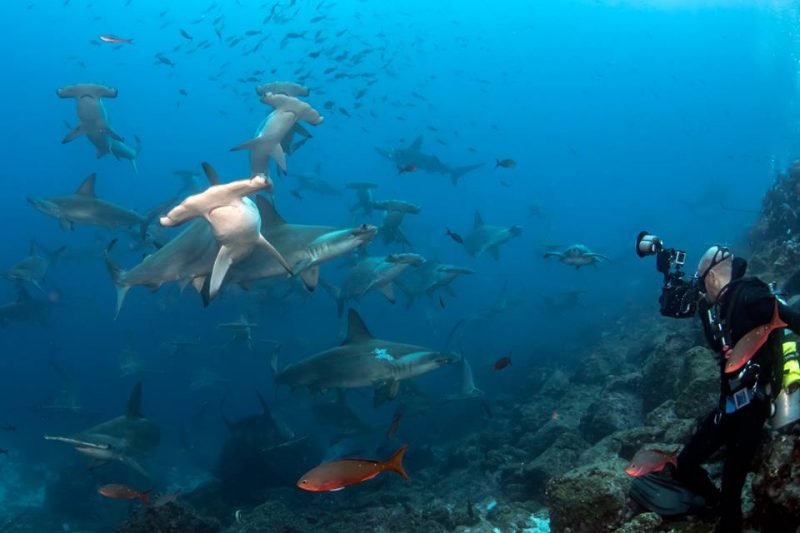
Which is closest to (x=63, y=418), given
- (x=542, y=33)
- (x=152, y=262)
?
(x=152, y=262)

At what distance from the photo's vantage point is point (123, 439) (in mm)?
8695

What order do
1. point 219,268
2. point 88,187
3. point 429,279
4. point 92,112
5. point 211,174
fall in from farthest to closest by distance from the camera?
1. point 429,279
2. point 88,187
3. point 92,112
4. point 219,268
5. point 211,174

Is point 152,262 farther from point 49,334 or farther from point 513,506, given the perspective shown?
point 49,334

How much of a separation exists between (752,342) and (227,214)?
16.5ft

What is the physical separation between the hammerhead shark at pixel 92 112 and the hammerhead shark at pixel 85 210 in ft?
3.97

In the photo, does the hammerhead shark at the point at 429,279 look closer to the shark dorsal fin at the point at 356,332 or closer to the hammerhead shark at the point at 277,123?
the shark dorsal fin at the point at 356,332

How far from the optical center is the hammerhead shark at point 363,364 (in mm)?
8227

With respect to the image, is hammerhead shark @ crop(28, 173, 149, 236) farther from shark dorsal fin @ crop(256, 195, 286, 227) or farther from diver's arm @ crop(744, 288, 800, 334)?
diver's arm @ crop(744, 288, 800, 334)

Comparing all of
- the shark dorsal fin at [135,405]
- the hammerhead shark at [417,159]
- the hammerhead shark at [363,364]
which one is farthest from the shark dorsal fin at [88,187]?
the hammerhead shark at [417,159]

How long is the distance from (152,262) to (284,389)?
24.7 meters

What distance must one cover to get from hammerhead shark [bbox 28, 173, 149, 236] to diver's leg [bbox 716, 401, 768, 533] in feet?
36.4

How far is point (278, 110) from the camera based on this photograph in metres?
8.39

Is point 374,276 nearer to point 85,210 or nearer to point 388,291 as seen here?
point 388,291

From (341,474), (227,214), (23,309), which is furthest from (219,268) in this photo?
(23,309)
